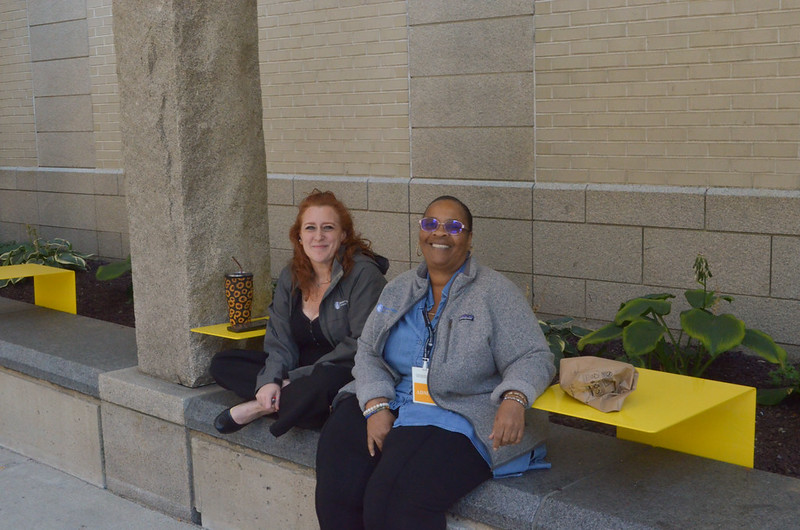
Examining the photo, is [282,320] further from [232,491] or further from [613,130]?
[613,130]

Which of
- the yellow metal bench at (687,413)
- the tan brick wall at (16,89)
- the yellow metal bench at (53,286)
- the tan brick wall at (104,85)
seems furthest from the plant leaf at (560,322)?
the tan brick wall at (16,89)

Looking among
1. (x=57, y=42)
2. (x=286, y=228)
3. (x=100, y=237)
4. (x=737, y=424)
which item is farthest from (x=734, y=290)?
(x=57, y=42)

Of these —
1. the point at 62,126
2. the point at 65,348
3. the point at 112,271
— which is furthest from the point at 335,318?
the point at 62,126

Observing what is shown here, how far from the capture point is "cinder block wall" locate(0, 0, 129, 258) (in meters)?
9.93

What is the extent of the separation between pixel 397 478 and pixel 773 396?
219cm

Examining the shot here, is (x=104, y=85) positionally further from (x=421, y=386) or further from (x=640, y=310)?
(x=421, y=386)

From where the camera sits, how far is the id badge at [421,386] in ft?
11.6

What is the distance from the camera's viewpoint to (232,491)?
4402 mm

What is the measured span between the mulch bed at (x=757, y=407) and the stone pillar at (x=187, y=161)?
5.91ft

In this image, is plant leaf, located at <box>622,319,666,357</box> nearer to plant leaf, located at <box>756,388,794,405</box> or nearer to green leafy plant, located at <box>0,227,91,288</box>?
plant leaf, located at <box>756,388,794,405</box>

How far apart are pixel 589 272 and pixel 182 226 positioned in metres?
3.03

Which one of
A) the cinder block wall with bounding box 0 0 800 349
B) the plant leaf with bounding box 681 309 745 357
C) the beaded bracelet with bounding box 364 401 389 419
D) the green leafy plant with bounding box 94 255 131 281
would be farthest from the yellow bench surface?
the green leafy plant with bounding box 94 255 131 281

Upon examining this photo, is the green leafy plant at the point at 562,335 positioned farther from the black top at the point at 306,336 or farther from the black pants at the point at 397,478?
the black pants at the point at 397,478

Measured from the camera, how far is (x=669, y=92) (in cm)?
610
